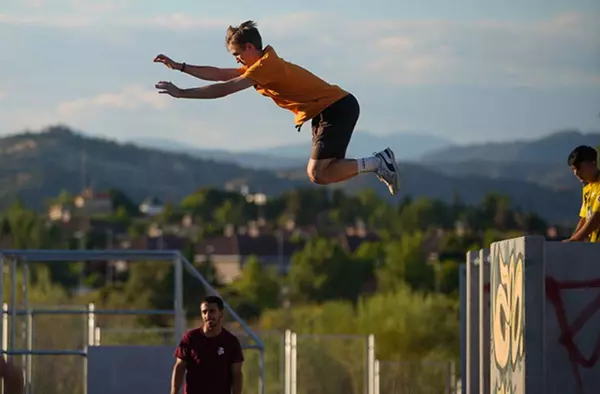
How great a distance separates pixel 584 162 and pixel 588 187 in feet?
0.76

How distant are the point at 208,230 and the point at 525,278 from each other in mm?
119383

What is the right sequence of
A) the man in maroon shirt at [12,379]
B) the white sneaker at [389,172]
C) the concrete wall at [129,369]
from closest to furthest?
the man in maroon shirt at [12,379]
the white sneaker at [389,172]
the concrete wall at [129,369]

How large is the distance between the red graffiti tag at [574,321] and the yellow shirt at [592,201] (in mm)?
1747

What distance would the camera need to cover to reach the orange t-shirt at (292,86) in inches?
401

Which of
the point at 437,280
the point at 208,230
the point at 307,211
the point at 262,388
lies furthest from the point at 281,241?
the point at 262,388

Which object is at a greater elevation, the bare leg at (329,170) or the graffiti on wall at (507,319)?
the bare leg at (329,170)

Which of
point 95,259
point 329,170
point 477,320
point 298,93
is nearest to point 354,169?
point 329,170

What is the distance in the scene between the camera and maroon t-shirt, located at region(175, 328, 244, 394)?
10.5m

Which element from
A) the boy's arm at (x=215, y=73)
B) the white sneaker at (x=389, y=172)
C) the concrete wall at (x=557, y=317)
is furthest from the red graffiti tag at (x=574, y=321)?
the boy's arm at (x=215, y=73)

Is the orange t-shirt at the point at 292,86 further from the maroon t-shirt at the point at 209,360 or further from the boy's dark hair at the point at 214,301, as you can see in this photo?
the maroon t-shirt at the point at 209,360

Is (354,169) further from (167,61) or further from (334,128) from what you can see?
(167,61)

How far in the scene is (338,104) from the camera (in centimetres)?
1059

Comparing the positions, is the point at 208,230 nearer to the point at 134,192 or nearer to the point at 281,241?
the point at 281,241

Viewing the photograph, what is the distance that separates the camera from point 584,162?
10.5 metres
